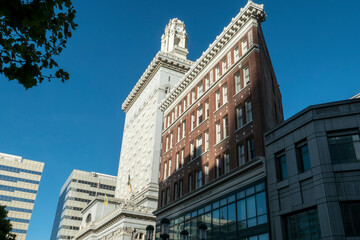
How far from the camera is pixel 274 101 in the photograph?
37656 mm

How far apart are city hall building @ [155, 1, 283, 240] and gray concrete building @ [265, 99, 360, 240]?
1.81 metres

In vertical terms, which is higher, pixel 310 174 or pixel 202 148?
pixel 202 148

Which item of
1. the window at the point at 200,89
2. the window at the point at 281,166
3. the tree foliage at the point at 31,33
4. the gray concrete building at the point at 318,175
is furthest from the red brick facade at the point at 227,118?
the tree foliage at the point at 31,33

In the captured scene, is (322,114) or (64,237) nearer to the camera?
(322,114)

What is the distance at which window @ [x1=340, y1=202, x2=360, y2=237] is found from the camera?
19.7 meters

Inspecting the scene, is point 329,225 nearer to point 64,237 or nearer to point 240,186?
point 240,186

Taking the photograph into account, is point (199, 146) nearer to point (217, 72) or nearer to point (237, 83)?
point (237, 83)

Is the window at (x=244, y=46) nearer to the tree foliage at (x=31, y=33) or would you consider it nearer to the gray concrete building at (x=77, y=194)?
the tree foliage at (x=31, y=33)

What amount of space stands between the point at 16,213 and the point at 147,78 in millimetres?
92223

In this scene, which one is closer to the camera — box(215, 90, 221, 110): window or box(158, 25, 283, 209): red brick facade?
box(158, 25, 283, 209): red brick facade

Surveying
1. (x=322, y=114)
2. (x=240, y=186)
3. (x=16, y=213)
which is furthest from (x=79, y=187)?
(x=322, y=114)

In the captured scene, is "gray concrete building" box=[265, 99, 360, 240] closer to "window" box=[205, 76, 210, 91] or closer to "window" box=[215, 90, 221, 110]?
"window" box=[215, 90, 221, 110]

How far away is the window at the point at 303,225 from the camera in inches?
831

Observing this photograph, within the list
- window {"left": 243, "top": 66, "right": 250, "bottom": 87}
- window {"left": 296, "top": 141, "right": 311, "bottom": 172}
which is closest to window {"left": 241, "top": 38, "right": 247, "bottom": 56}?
window {"left": 243, "top": 66, "right": 250, "bottom": 87}
